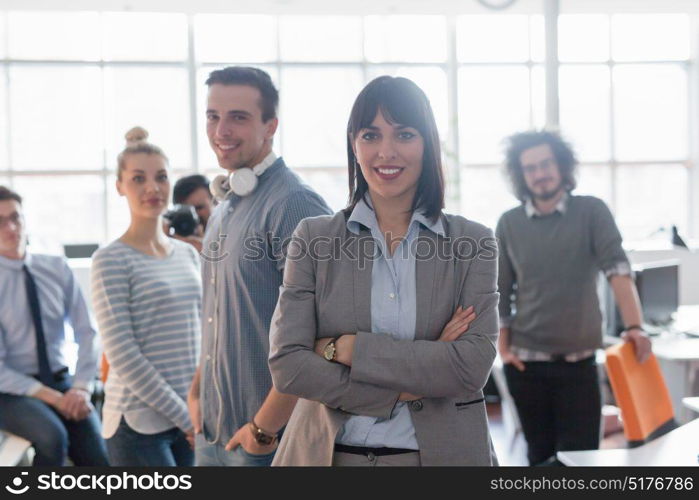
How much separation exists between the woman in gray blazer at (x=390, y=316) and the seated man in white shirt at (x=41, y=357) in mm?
1714

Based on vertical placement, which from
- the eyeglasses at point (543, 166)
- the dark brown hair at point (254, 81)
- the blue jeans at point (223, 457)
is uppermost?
the dark brown hair at point (254, 81)

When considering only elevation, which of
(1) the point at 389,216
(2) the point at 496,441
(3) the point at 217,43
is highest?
(3) the point at 217,43

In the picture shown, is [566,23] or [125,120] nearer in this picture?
[125,120]

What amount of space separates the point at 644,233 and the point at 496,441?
5.49 meters

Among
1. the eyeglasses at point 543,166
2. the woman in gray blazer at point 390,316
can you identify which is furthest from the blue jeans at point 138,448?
the eyeglasses at point 543,166

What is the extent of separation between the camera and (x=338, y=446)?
1283 millimetres

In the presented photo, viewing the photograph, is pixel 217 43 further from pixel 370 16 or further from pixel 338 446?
pixel 338 446

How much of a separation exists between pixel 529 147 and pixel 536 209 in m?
0.26

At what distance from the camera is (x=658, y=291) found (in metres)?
4.44

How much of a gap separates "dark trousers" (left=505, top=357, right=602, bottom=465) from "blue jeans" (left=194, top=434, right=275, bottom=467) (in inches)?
52.2

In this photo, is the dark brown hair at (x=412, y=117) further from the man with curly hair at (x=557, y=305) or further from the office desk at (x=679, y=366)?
the office desk at (x=679, y=366)

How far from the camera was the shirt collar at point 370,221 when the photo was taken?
1.35 meters

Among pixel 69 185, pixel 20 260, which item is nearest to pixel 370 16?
pixel 69 185

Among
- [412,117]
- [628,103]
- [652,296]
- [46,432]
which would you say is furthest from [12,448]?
[628,103]
